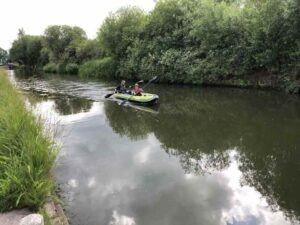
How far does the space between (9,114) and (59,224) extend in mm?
3312

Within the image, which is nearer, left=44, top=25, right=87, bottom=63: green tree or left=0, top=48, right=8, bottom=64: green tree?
left=44, top=25, right=87, bottom=63: green tree

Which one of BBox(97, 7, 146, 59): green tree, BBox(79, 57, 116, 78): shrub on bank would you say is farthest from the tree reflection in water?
BBox(79, 57, 116, 78): shrub on bank

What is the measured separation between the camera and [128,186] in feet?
21.4

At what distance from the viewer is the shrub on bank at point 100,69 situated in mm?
32528

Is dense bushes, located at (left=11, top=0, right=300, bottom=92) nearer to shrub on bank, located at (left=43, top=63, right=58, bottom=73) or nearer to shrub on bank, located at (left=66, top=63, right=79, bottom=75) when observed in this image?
shrub on bank, located at (left=66, top=63, right=79, bottom=75)

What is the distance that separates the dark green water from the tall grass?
1081 mm

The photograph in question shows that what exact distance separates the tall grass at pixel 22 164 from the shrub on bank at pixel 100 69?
2625cm

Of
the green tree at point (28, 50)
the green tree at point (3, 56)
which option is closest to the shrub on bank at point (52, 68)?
the green tree at point (28, 50)

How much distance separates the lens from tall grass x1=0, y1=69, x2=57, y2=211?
428 centimetres

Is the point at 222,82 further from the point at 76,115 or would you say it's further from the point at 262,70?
the point at 76,115

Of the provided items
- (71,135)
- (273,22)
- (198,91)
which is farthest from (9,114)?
(273,22)

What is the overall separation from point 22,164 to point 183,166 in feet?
13.2

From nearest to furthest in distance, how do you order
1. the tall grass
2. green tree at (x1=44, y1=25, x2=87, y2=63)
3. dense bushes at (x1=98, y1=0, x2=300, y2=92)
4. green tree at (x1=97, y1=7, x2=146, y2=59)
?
1. the tall grass
2. dense bushes at (x1=98, y1=0, x2=300, y2=92)
3. green tree at (x1=97, y1=7, x2=146, y2=59)
4. green tree at (x1=44, y1=25, x2=87, y2=63)

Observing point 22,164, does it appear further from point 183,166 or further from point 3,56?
point 3,56
